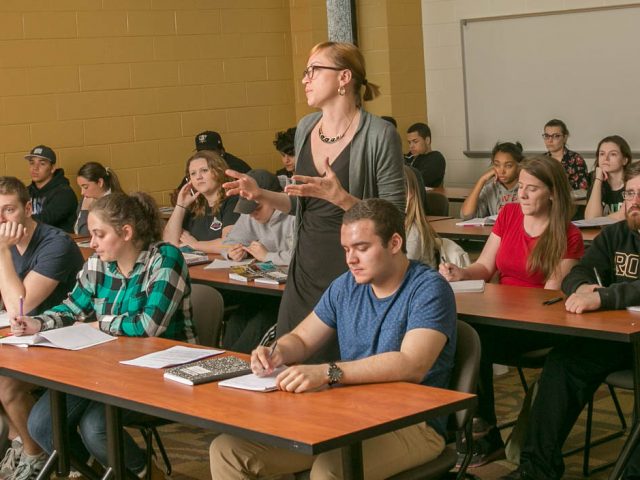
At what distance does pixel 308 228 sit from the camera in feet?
11.8

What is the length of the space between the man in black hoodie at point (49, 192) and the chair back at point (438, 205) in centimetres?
268

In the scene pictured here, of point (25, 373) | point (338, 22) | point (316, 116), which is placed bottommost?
point (25, 373)

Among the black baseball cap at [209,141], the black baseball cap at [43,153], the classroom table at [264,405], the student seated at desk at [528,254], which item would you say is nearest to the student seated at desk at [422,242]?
the student seated at desk at [528,254]

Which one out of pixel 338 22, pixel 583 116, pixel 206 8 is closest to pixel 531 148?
pixel 583 116

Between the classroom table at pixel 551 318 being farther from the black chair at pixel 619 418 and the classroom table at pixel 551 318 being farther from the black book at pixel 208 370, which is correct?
the black book at pixel 208 370

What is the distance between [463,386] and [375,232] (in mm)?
507

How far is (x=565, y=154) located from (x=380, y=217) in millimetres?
5287

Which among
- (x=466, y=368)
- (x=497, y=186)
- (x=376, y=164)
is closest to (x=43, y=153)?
(x=497, y=186)

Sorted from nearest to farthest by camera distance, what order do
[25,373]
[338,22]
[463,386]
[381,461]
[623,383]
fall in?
[381,461], [463,386], [25,373], [623,383], [338,22]

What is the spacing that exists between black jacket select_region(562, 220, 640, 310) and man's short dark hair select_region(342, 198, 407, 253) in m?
0.97

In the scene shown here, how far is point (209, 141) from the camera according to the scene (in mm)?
8406

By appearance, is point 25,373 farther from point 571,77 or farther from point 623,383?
point 571,77

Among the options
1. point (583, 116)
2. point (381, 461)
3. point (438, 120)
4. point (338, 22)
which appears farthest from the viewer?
point (438, 120)

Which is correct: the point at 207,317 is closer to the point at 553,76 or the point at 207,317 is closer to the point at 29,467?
the point at 29,467
